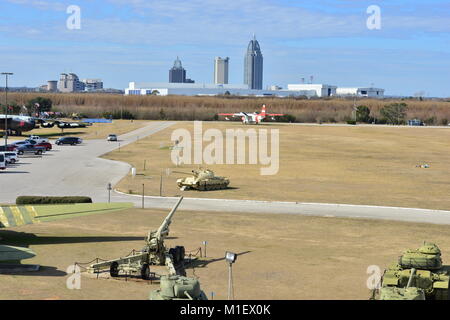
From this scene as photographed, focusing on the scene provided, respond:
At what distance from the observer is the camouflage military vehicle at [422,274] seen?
97.2 feet

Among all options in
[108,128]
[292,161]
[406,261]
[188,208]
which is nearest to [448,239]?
[406,261]

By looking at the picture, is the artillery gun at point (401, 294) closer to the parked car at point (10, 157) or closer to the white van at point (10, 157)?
the parked car at point (10, 157)

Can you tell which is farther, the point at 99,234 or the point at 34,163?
the point at 34,163

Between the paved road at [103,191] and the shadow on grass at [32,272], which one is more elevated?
the paved road at [103,191]

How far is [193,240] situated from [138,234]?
397cm

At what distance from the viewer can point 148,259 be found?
34156mm

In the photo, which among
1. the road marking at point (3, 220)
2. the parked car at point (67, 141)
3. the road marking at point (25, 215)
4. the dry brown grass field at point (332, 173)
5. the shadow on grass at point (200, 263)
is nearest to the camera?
the shadow on grass at point (200, 263)

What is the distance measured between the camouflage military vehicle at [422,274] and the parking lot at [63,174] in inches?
1219

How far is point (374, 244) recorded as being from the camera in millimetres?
41688

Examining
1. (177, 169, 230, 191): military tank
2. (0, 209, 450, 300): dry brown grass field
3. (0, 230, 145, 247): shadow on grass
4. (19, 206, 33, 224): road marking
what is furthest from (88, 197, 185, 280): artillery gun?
(177, 169, 230, 191): military tank

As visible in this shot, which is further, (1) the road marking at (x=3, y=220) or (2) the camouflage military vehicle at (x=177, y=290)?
(1) the road marking at (x=3, y=220)

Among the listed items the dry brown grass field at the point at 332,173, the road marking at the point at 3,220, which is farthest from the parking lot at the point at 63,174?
the road marking at the point at 3,220

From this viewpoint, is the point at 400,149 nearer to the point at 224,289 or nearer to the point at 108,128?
the point at 108,128

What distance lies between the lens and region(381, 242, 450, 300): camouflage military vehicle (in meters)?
29.6
